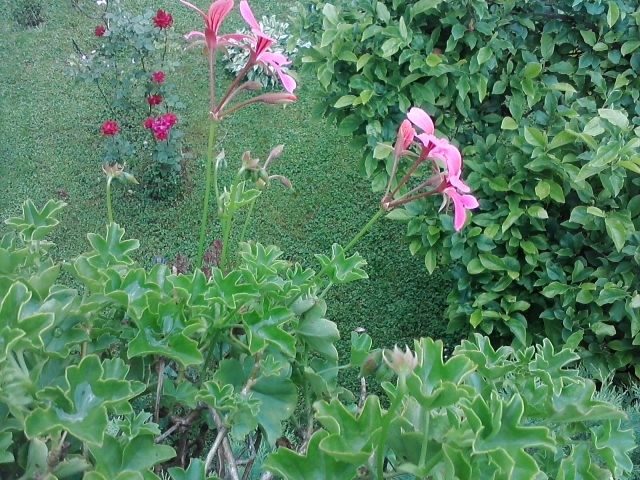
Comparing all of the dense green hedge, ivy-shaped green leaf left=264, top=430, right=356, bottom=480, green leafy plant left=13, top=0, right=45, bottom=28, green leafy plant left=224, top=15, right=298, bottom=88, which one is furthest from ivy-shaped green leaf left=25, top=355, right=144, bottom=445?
green leafy plant left=13, top=0, right=45, bottom=28

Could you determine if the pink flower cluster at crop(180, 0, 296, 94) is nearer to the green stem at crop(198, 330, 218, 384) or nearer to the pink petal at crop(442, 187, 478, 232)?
the pink petal at crop(442, 187, 478, 232)

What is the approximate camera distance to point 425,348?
0.88 meters

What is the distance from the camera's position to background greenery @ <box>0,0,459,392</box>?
3770 millimetres

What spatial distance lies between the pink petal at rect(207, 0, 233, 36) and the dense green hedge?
59.7 inches

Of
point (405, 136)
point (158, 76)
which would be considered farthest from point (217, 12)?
point (158, 76)

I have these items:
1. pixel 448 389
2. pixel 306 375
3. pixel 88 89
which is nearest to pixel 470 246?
pixel 306 375

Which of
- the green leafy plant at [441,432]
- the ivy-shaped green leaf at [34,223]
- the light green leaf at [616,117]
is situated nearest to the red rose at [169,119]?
the light green leaf at [616,117]

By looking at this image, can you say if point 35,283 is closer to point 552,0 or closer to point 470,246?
point 470,246

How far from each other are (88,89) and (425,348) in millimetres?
5223

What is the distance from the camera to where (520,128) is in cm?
272

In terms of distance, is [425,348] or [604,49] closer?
[425,348]

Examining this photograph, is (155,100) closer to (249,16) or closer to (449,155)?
(249,16)

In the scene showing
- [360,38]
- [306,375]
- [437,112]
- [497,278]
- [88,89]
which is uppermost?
[306,375]

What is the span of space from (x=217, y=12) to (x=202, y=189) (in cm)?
352
